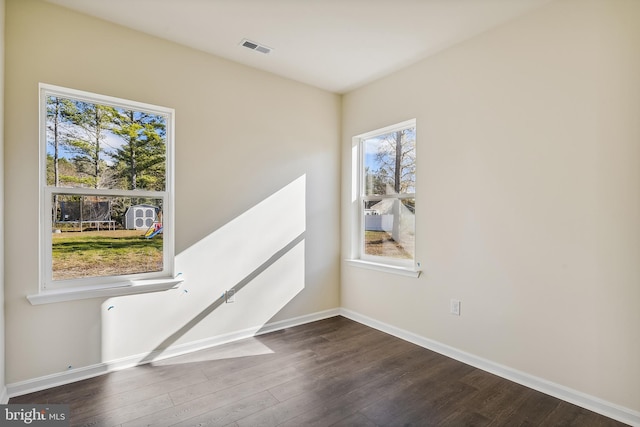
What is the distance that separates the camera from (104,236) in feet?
8.55

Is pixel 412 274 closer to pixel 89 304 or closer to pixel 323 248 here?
pixel 323 248

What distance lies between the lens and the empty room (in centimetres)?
208

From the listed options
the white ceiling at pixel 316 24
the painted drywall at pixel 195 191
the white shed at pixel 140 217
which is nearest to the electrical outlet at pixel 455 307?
the painted drywall at pixel 195 191

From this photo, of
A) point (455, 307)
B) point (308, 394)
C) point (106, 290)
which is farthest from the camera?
point (455, 307)

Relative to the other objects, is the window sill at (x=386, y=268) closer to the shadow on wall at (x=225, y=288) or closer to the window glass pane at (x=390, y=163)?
the shadow on wall at (x=225, y=288)

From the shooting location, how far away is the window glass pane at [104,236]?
8.00 ft

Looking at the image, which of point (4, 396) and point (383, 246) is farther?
point (383, 246)

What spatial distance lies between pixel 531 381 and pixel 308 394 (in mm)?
1636

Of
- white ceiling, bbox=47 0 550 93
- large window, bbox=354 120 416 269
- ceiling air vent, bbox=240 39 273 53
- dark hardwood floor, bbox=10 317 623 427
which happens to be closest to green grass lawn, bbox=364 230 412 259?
large window, bbox=354 120 416 269

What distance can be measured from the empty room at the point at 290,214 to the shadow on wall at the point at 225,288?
0.7 inches

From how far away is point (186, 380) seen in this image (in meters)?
2.43

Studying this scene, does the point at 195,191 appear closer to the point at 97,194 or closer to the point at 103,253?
the point at 97,194

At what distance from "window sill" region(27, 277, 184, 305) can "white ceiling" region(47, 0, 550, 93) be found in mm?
2092

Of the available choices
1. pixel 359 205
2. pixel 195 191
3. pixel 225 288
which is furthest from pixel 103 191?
pixel 359 205
